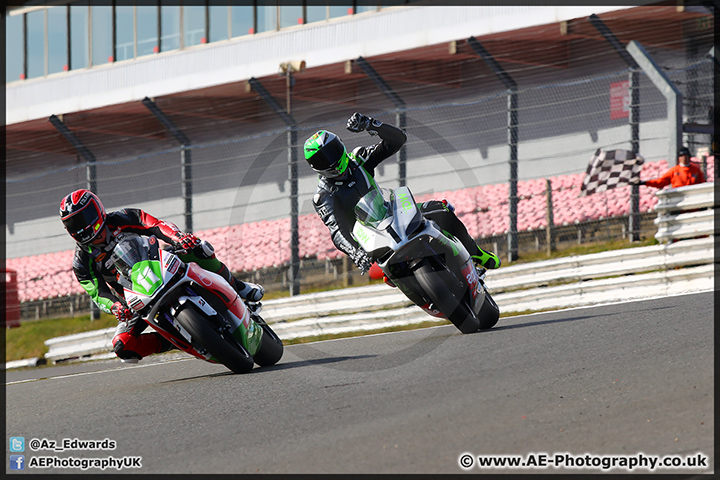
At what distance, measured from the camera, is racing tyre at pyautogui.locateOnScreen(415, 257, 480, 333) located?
6176 mm

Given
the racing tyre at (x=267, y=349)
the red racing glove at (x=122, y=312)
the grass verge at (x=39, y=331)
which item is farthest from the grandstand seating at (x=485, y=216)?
the red racing glove at (x=122, y=312)

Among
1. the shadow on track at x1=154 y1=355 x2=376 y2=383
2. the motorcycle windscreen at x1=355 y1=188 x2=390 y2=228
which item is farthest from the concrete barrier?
the shadow on track at x1=154 y1=355 x2=376 y2=383

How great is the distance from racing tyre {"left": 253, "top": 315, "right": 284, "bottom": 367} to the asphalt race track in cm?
14

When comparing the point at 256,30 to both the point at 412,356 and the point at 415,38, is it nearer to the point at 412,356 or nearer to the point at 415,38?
the point at 415,38

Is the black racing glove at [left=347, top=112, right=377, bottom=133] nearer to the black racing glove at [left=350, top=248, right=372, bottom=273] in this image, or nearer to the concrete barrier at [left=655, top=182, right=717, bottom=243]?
the black racing glove at [left=350, top=248, right=372, bottom=273]

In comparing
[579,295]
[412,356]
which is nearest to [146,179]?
[579,295]

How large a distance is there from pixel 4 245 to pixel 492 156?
804 cm

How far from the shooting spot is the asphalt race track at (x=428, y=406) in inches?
148

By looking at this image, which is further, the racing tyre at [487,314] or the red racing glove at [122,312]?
the racing tyre at [487,314]

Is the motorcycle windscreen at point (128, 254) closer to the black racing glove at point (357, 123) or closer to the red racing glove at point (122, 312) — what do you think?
the red racing glove at point (122, 312)

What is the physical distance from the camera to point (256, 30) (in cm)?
2211

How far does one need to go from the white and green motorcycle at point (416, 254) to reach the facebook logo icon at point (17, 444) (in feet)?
9.18

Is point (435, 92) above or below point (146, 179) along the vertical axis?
above

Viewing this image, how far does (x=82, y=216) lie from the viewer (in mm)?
6195
